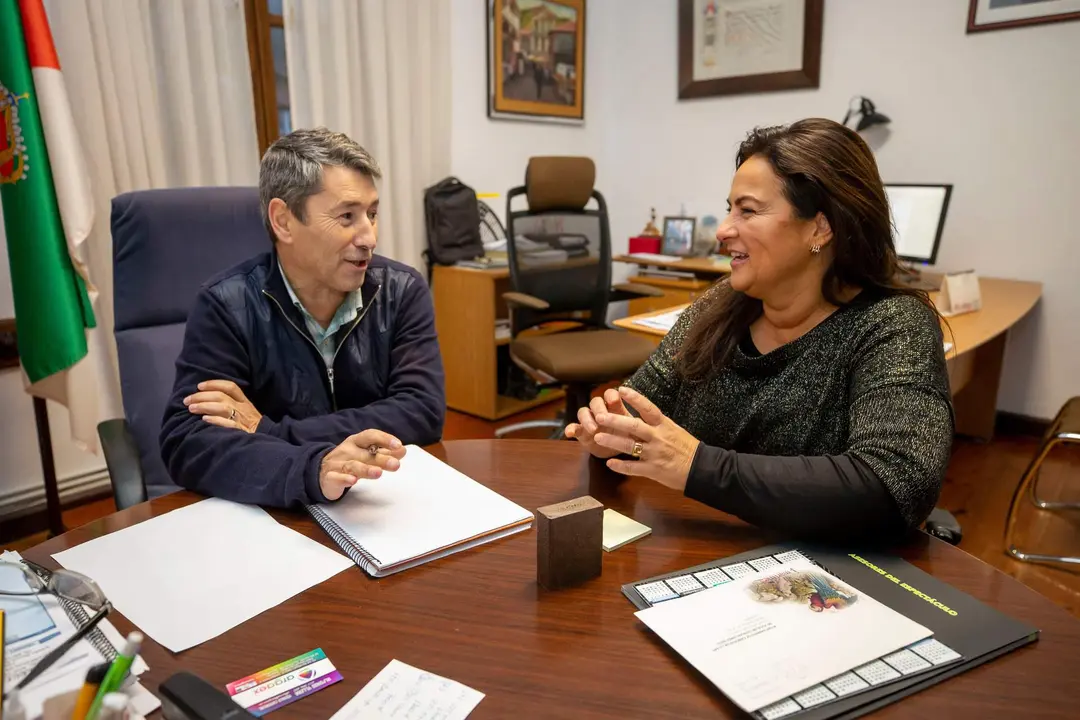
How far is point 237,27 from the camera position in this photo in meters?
2.77

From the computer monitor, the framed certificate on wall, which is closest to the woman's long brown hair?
the computer monitor

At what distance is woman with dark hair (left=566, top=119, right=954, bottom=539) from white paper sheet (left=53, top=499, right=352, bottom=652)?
1.52 ft

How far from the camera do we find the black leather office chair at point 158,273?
156 cm

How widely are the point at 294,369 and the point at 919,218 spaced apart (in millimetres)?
2635

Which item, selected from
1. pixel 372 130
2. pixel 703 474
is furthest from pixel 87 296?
pixel 703 474

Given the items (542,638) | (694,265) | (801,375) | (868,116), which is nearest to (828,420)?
(801,375)

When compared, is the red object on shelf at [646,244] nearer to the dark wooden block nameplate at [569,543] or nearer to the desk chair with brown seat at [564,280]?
the desk chair with brown seat at [564,280]

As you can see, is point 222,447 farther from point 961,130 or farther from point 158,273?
point 961,130

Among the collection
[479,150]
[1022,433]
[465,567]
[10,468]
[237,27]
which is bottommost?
[1022,433]

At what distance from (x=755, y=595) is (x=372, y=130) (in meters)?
2.95

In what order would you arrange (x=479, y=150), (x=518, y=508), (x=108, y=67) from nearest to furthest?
(x=518, y=508) → (x=108, y=67) → (x=479, y=150)

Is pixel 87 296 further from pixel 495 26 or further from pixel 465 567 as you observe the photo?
pixel 495 26

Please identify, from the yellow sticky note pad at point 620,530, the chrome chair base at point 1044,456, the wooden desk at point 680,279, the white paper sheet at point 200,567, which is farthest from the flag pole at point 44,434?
Result: the chrome chair base at point 1044,456

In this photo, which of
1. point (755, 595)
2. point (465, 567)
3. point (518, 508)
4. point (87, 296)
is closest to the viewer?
point (755, 595)
